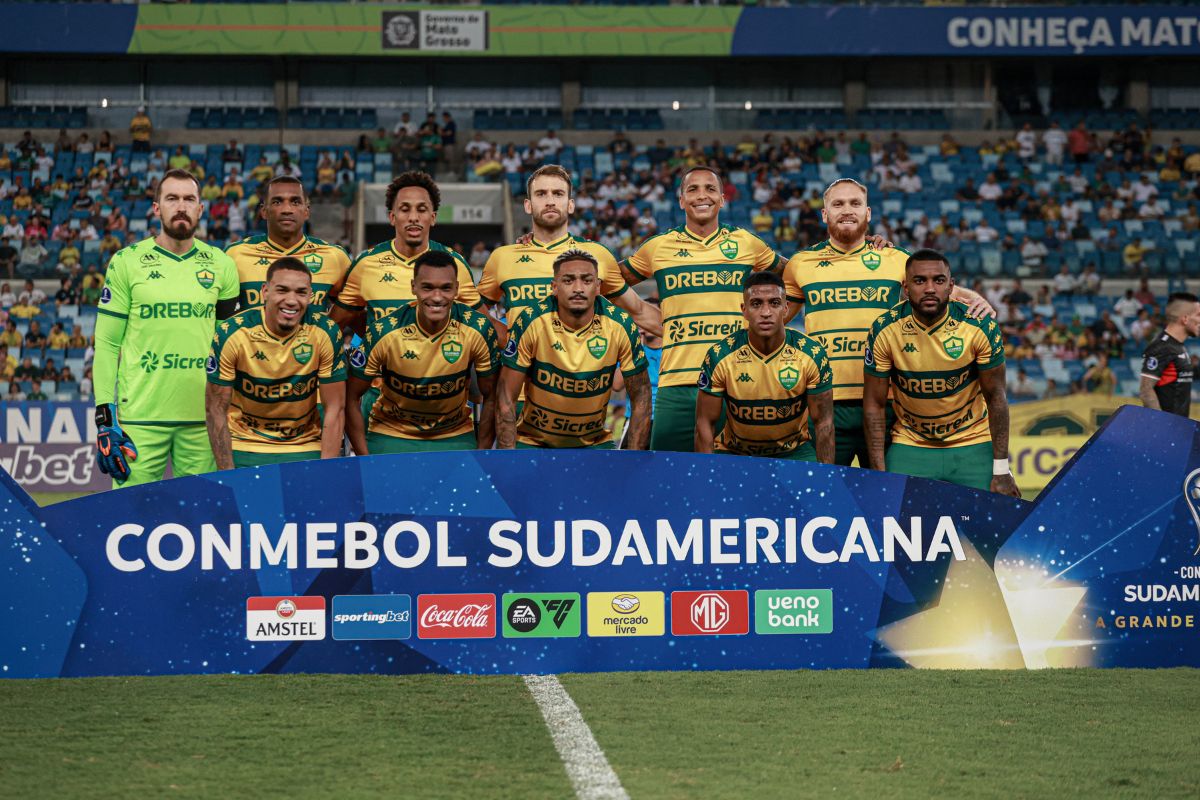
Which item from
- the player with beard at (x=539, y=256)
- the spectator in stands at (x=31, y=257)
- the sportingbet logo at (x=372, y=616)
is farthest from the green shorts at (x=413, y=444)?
the spectator in stands at (x=31, y=257)

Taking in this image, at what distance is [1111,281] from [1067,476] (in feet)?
70.1

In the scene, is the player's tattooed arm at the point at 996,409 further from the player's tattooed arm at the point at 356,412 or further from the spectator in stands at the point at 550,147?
the spectator in stands at the point at 550,147

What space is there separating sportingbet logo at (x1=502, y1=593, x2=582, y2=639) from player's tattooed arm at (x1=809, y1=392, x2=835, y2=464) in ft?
4.94

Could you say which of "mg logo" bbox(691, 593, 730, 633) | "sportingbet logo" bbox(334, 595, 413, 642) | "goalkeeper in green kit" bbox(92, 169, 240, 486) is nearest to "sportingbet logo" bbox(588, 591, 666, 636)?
"mg logo" bbox(691, 593, 730, 633)

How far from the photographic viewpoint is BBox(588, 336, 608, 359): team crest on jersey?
617 centimetres

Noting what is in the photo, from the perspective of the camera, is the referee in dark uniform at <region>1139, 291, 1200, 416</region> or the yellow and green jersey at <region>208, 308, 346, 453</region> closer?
the yellow and green jersey at <region>208, 308, 346, 453</region>

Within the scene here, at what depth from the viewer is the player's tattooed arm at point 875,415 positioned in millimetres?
6316

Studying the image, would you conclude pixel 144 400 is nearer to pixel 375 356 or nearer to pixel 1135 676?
pixel 375 356

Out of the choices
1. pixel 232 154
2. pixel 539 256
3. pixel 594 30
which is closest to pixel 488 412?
pixel 539 256

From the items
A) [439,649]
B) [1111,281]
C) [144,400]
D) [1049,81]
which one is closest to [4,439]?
[144,400]

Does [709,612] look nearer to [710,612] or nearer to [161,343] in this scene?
[710,612]

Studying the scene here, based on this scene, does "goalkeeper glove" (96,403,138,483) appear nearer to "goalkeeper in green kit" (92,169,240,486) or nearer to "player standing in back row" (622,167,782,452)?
"goalkeeper in green kit" (92,169,240,486)

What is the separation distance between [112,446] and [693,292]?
280 centimetres

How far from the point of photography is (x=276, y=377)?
235 inches
